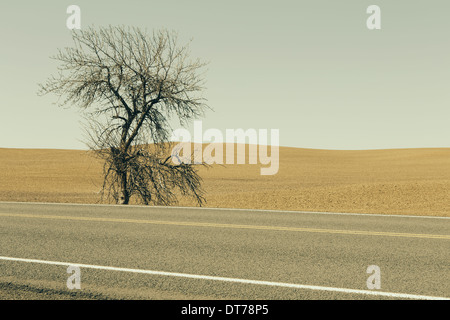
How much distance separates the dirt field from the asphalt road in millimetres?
8780

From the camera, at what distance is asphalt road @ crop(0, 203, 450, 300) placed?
5.51 meters

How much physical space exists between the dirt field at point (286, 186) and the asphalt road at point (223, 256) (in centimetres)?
878

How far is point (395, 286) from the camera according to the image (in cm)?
557

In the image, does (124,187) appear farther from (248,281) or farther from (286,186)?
(286,186)

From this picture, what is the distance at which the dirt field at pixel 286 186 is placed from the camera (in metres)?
23.0

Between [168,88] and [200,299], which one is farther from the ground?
[168,88]

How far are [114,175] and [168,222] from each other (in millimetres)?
9060

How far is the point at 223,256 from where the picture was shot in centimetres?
725

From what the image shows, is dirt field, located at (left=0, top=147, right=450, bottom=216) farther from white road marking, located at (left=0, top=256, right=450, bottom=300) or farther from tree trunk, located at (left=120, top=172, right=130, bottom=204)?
white road marking, located at (left=0, top=256, right=450, bottom=300)

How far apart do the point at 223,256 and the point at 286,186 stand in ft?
117

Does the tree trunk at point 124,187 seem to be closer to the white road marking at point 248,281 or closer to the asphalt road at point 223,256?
the asphalt road at point 223,256

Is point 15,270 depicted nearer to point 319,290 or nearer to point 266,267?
point 266,267

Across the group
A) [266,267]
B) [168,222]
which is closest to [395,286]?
[266,267]
